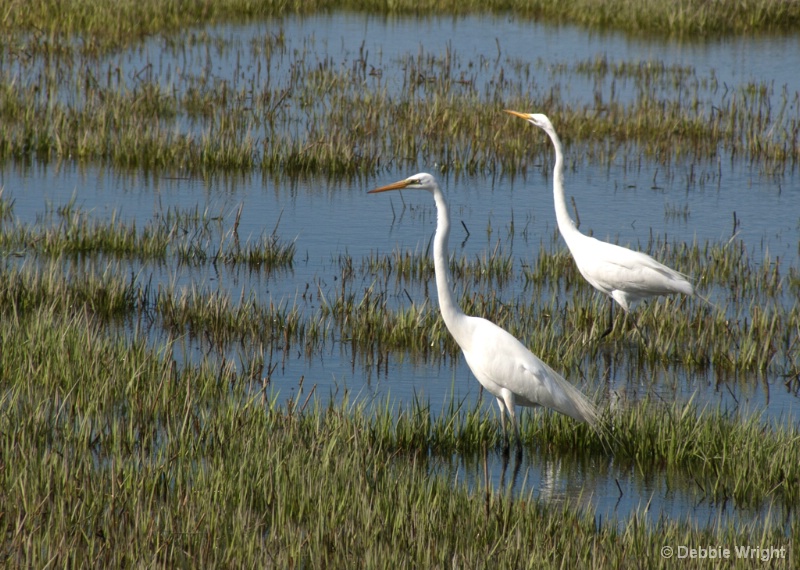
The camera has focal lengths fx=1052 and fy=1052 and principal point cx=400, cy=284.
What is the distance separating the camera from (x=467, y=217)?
11.4 m

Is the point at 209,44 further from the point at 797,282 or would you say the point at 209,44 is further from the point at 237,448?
the point at 237,448

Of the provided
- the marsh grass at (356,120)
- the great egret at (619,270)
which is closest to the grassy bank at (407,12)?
the marsh grass at (356,120)

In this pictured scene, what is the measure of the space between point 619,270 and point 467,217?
150 inches

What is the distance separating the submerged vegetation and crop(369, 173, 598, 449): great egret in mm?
232

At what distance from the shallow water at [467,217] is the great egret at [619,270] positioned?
560 mm

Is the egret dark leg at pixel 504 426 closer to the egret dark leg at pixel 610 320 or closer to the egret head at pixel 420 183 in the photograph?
the egret head at pixel 420 183

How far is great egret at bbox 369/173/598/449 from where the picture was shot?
229 inches

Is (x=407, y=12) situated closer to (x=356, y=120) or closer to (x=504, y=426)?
(x=356, y=120)

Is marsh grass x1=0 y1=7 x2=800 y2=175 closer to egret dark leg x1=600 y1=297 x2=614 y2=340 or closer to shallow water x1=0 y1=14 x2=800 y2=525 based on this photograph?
shallow water x1=0 y1=14 x2=800 y2=525

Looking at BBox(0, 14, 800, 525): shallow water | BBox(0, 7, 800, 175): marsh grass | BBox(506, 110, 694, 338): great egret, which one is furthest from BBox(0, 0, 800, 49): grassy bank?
BBox(506, 110, 694, 338): great egret

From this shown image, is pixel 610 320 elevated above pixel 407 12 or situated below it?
below

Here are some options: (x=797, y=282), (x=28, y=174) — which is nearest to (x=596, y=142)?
(x=797, y=282)

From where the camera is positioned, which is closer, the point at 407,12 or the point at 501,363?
the point at 501,363

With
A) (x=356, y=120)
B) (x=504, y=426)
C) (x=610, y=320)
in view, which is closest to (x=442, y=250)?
(x=504, y=426)
